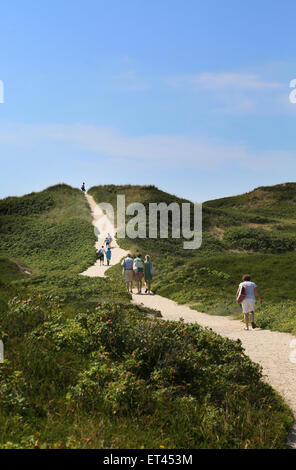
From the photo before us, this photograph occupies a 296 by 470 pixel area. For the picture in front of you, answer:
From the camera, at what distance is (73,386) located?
7.45 metres

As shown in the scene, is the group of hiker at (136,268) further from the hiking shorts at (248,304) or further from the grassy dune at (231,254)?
the hiking shorts at (248,304)

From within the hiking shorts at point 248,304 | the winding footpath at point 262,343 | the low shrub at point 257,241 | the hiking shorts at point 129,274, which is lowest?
the winding footpath at point 262,343

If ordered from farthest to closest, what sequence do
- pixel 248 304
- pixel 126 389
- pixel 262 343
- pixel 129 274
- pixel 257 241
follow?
pixel 257 241
pixel 129 274
pixel 248 304
pixel 262 343
pixel 126 389

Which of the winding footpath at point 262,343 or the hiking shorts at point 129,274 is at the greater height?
the hiking shorts at point 129,274

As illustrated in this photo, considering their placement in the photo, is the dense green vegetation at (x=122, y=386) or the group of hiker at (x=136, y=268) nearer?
the dense green vegetation at (x=122, y=386)

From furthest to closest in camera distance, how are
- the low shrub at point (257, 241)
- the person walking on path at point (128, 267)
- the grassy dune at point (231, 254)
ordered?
the low shrub at point (257, 241), the person walking on path at point (128, 267), the grassy dune at point (231, 254)

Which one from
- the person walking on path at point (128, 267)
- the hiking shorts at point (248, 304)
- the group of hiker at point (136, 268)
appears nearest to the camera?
the hiking shorts at point (248, 304)

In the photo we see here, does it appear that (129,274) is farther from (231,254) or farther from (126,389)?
(231,254)

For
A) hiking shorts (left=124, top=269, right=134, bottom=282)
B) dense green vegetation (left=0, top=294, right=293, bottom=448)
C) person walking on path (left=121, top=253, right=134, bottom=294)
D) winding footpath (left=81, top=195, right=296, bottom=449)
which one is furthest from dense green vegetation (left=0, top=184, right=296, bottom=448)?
hiking shorts (left=124, top=269, right=134, bottom=282)

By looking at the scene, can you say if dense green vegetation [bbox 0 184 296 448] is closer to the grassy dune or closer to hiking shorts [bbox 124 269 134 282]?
the grassy dune

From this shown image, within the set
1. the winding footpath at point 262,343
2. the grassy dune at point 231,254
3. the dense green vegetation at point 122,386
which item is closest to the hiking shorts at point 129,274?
the winding footpath at point 262,343

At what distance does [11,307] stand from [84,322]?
2.05 meters

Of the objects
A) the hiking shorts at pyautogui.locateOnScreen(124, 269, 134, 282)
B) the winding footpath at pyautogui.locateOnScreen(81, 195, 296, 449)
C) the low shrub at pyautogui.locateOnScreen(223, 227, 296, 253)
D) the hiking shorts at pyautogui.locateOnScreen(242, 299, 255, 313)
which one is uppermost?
the low shrub at pyautogui.locateOnScreen(223, 227, 296, 253)

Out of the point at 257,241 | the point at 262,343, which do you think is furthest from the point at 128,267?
the point at 257,241
